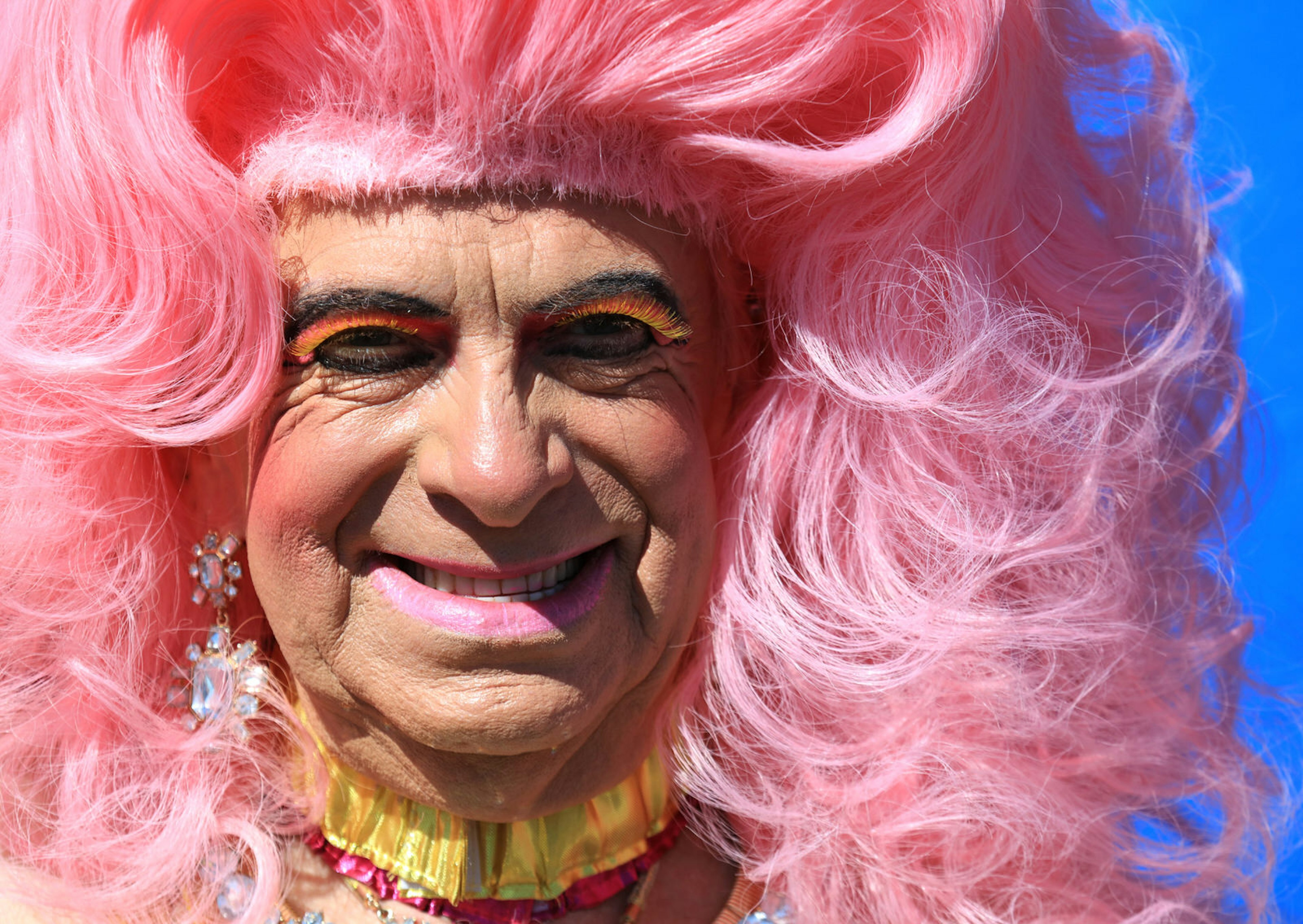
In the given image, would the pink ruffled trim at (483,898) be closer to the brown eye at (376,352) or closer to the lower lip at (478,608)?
the lower lip at (478,608)

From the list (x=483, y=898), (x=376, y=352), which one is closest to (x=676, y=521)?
(x=376, y=352)

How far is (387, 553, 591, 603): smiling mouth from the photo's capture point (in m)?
1.48

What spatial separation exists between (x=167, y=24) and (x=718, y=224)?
0.66 meters

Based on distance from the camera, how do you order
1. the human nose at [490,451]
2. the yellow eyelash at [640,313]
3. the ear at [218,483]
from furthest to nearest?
1. the ear at [218,483]
2. the yellow eyelash at [640,313]
3. the human nose at [490,451]

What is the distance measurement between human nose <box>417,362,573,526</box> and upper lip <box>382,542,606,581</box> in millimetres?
53

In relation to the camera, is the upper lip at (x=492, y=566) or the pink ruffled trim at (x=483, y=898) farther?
the pink ruffled trim at (x=483, y=898)

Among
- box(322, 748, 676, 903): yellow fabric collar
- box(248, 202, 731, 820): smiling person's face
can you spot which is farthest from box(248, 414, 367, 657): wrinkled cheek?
box(322, 748, 676, 903): yellow fabric collar

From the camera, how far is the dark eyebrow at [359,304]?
54.2 inches

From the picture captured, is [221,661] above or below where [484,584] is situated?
below

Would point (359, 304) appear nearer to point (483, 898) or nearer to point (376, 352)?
point (376, 352)

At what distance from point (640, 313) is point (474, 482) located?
0.29 meters

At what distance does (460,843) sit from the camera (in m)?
1.61

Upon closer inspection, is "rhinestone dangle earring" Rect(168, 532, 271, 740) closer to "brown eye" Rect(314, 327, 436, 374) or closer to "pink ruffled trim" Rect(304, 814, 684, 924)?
"pink ruffled trim" Rect(304, 814, 684, 924)

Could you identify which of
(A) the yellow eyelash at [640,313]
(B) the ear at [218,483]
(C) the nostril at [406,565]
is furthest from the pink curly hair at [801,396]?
(C) the nostril at [406,565]
